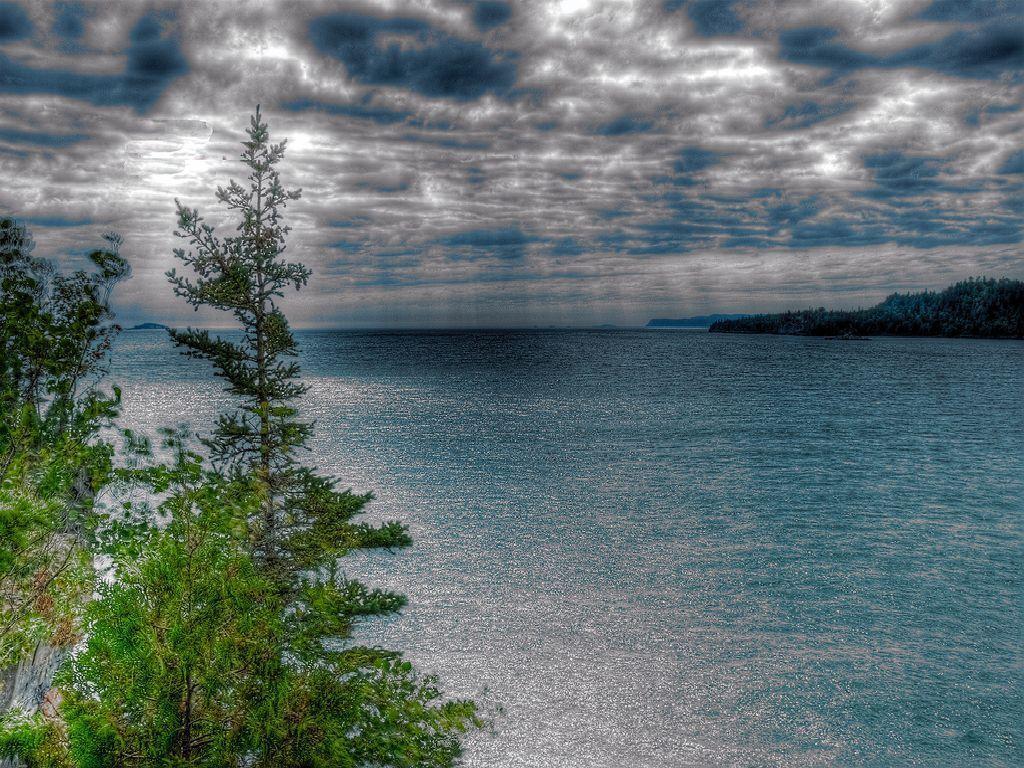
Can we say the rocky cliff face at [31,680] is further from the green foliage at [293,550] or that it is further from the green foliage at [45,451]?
the green foliage at [293,550]

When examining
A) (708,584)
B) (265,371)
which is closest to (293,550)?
(265,371)

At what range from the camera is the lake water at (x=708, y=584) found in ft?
70.0

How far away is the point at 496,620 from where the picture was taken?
28.3 metres

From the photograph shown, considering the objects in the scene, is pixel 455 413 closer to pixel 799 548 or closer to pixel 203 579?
pixel 799 548

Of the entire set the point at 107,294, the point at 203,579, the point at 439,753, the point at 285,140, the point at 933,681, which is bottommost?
the point at 933,681

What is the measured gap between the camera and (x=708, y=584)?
32.2 meters

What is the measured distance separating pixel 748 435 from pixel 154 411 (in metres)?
76.8

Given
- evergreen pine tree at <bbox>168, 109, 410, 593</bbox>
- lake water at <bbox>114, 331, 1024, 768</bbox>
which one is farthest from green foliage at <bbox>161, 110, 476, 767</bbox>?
lake water at <bbox>114, 331, 1024, 768</bbox>

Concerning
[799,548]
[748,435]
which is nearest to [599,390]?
[748,435]

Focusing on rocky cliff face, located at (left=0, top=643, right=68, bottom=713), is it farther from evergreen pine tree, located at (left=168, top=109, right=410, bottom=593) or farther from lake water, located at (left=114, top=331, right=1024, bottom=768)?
lake water, located at (left=114, top=331, right=1024, bottom=768)

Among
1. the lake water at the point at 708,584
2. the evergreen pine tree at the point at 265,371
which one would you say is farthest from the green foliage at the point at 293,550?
the lake water at the point at 708,584

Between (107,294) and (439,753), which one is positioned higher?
(107,294)

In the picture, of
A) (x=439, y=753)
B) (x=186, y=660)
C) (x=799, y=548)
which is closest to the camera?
(x=186, y=660)

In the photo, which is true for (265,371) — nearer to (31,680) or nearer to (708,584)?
(31,680)
